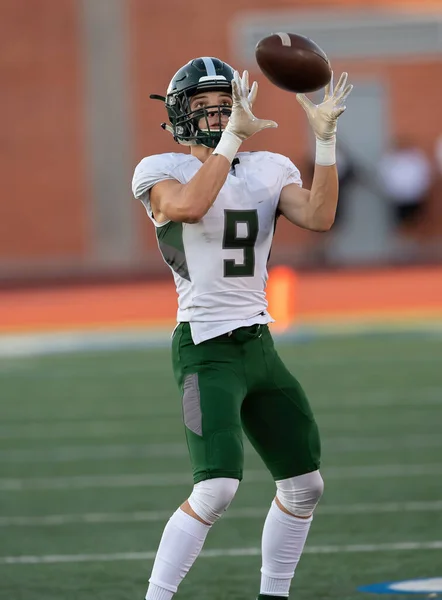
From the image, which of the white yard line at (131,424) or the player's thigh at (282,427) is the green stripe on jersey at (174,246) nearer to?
the player's thigh at (282,427)

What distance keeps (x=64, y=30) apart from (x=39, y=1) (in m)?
0.62

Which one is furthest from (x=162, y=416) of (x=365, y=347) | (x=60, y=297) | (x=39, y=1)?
(x=39, y=1)

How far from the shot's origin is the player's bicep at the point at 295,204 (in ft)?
13.4

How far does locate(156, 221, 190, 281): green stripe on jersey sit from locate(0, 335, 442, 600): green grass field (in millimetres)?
1195

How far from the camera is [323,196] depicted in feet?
13.3

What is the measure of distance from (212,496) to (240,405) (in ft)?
0.97

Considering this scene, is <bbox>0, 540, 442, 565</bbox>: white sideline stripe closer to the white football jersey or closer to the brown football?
the white football jersey

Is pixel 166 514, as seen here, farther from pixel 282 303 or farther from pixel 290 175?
pixel 282 303

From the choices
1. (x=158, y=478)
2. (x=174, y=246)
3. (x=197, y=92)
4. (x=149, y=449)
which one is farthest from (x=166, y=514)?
(x=197, y=92)

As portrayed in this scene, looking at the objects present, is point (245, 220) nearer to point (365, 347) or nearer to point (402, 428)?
point (402, 428)

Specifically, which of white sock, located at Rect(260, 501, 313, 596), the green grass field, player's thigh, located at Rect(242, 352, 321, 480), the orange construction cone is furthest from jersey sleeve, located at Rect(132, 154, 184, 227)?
the orange construction cone

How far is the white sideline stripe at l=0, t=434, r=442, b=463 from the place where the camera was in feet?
23.7

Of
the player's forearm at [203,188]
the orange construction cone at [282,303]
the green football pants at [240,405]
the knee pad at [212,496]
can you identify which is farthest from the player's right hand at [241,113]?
the orange construction cone at [282,303]

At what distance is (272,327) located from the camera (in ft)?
42.1
